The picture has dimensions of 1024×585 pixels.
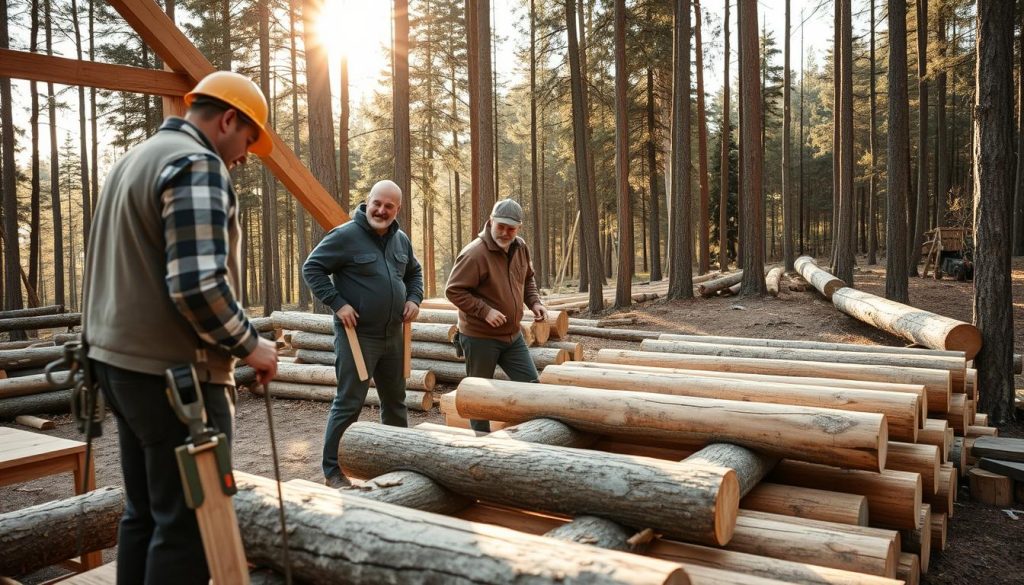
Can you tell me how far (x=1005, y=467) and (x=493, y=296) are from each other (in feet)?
13.6

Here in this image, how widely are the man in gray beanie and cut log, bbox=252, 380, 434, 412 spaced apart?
9.89 feet

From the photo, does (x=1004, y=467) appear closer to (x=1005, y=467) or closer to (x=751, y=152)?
(x=1005, y=467)

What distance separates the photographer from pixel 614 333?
12.0 meters

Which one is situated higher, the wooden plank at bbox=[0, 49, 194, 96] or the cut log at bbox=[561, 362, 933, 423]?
the wooden plank at bbox=[0, 49, 194, 96]

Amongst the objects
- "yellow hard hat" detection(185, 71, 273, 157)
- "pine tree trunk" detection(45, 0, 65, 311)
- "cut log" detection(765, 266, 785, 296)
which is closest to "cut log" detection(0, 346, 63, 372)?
"yellow hard hat" detection(185, 71, 273, 157)

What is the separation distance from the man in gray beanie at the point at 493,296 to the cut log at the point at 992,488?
3.54 m

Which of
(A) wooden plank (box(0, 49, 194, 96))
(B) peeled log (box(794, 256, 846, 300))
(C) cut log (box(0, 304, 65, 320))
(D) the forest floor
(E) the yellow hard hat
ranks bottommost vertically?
(D) the forest floor

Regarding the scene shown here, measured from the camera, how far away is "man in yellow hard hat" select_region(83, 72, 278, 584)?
2092 mm

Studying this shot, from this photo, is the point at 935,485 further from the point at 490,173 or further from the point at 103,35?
the point at 103,35

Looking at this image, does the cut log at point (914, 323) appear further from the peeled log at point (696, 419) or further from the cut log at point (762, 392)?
the peeled log at point (696, 419)

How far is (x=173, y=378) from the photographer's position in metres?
2.12

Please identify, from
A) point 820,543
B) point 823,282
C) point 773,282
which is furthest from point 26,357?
point 773,282

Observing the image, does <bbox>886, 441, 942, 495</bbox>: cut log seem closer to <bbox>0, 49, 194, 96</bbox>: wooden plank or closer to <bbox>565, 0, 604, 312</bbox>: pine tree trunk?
<bbox>0, 49, 194, 96</bbox>: wooden plank

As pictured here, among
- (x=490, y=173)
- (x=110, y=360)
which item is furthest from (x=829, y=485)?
(x=490, y=173)
